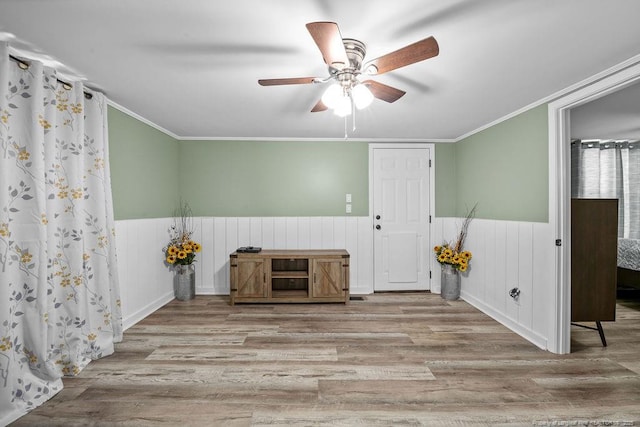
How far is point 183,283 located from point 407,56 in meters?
3.87

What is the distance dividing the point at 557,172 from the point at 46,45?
3919 millimetres

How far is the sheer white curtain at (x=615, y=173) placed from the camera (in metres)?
4.55

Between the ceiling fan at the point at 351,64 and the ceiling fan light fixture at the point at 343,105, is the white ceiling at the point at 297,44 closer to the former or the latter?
the ceiling fan at the point at 351,64

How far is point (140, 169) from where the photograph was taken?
3500mm

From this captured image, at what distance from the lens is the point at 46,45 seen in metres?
1.96

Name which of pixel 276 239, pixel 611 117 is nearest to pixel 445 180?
pixel 611 117

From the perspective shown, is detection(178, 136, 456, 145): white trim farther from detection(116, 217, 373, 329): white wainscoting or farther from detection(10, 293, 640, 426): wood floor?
detection(10, 293, 640, 426): wood floor

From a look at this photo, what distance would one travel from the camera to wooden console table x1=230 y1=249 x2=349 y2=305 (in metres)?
4.00

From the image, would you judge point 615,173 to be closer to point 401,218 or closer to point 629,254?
point 629,254

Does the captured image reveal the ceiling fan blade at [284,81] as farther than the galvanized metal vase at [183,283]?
No

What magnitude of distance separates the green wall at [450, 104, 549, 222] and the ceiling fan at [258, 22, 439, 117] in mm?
1740

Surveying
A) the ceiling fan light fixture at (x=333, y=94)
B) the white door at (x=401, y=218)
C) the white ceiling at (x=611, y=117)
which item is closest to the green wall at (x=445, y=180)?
the white door at (x=401, y=218)

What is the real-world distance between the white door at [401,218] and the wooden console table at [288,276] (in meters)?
0.80

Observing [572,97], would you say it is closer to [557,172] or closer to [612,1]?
[557,172]
